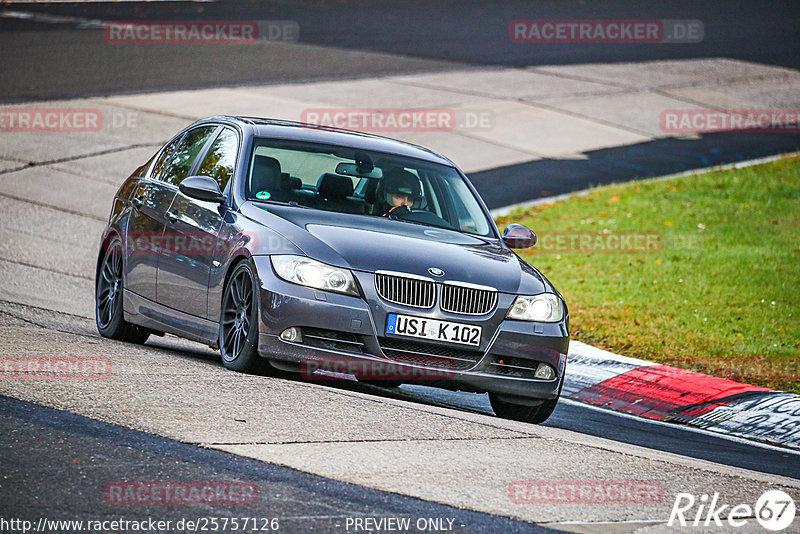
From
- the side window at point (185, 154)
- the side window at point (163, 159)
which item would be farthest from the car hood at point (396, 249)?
the side window at point (163, 159)

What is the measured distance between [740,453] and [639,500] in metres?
2.72

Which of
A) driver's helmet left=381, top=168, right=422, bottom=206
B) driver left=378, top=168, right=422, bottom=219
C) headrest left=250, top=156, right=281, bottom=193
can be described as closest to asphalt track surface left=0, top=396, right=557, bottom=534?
headrest left=250, top=156, right=281, bottom=193

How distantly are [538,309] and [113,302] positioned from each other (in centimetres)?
361

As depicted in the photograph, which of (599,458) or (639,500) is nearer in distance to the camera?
(639,500)

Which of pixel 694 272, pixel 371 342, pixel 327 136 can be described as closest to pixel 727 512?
pixel 371 342

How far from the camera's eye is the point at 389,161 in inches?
357

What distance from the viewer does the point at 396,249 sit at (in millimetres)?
7836

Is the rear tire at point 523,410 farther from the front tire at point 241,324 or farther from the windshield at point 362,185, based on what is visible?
the front tire at point 241,324

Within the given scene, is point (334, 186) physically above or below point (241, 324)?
above

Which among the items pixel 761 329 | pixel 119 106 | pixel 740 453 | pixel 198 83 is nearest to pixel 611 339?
pixel 761 329

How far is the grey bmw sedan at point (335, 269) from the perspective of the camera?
7.59m

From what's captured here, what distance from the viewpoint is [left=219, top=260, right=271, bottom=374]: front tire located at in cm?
776

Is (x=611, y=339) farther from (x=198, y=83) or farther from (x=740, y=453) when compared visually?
(x=198, y=83)

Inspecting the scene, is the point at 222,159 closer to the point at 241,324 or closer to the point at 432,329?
the point at 241,324
